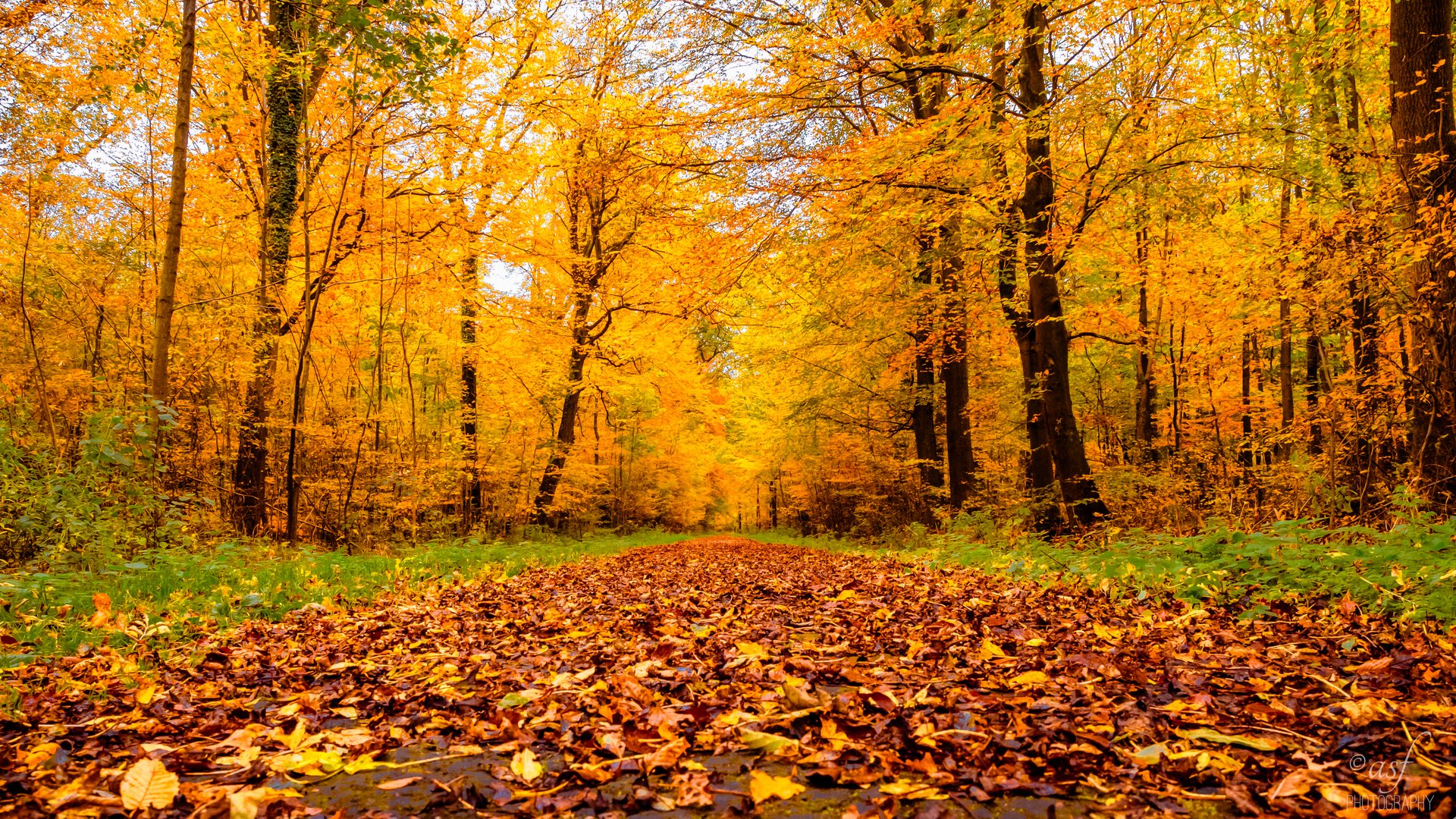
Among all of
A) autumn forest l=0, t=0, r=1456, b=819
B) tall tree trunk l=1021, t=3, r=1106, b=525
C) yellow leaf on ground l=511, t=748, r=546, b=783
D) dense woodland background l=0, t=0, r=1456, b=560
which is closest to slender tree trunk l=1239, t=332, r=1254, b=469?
dense woodland background l=0, t=0, r=1456, b=560

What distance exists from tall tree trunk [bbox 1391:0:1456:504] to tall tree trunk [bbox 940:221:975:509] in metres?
6.25

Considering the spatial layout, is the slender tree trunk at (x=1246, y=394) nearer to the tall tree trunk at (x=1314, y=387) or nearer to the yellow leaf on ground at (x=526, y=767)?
the tall tree trunk at (x=1314, y=387)

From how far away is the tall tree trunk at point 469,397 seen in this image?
13.0 metres

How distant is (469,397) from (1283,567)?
559 inches

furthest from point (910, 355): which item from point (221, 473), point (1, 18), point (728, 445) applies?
point (728, 445)

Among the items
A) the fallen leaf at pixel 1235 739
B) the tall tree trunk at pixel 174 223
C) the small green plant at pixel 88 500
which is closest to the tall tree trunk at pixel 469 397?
the tall tree trunk at pixel 174 223

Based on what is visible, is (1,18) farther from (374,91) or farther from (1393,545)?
(1393,545)

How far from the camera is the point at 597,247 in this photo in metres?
16.2

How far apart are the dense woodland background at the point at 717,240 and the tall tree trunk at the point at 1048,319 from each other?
0.05 metres

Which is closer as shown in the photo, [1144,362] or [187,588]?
[187,588]

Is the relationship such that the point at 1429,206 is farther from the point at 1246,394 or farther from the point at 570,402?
the point at 570,402

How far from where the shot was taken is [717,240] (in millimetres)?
9070

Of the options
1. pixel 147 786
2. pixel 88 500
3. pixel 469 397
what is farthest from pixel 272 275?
pixel 147 786

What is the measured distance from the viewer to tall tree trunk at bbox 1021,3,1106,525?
851 centimetres
